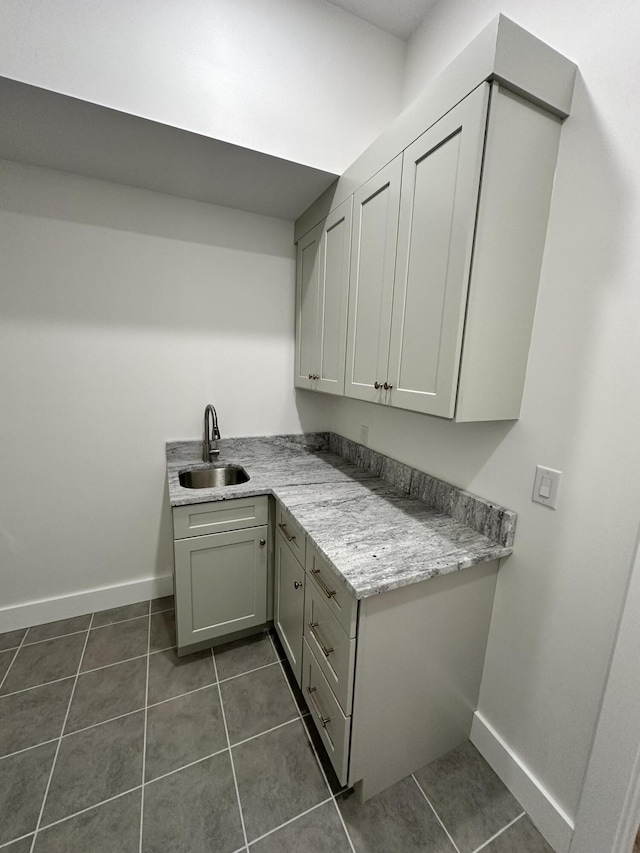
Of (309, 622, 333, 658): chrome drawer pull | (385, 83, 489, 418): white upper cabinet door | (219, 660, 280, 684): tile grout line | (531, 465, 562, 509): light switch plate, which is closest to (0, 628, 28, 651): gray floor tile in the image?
(219, 660, 280, 684): tile grout line

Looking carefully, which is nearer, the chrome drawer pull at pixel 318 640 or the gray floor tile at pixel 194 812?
the gray floor tile at pixel 194 812

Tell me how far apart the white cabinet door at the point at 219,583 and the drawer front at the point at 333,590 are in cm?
49

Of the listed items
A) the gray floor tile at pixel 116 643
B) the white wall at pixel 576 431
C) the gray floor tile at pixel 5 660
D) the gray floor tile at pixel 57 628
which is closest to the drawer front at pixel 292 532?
the white wall at pixel 576 431

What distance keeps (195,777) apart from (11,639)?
134cm

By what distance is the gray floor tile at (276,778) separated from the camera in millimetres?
1119

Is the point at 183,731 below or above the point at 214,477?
below

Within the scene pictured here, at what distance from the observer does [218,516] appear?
161 centimetres

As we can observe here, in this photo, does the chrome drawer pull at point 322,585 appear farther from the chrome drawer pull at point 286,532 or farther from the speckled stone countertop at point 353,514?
the chrome drawer pull at point 286,532

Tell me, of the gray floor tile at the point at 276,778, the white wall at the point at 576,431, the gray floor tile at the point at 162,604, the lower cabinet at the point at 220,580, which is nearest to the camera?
the white wall at the point at 576,431

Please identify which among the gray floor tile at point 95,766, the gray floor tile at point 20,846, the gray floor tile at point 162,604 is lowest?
the gray floor tile at point 162,604

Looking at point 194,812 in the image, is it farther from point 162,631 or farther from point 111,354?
point 111,354

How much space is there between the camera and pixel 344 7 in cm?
149

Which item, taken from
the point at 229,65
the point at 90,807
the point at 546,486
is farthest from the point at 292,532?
the point at 229,65

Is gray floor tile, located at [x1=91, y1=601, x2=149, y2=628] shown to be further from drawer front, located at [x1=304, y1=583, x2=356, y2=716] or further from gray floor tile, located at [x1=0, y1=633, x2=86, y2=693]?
drawer front, located at [x1=304, y1=583, x2=356, y2=716]
